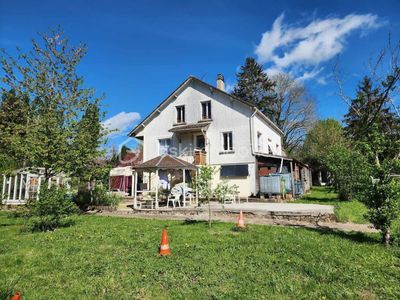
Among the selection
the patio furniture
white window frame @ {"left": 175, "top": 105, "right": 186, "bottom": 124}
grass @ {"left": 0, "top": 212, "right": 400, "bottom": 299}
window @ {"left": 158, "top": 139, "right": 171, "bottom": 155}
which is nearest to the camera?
grass @ {"left": 0, "top": 212, "right": 400, "bottom": 299}

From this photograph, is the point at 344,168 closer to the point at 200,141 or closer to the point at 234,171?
the point at 234,171

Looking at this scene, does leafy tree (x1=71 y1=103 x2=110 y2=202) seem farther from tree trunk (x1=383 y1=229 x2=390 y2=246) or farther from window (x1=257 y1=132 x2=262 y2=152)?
window (x1=257 y1=132 x2=262 y2=152)

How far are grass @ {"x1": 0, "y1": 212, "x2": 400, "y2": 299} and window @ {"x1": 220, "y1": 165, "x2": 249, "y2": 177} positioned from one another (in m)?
14.0

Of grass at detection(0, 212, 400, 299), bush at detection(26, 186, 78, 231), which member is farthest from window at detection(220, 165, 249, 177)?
bush at detection(26, 186, 78, 231)

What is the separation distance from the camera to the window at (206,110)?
1028 inches

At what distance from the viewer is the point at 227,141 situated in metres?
25.0

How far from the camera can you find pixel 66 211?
11320 mm

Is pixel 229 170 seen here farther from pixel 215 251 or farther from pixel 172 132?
pixel 215 251

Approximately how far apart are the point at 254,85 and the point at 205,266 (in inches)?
1771

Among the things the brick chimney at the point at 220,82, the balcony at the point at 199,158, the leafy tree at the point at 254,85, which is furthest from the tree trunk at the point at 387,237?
the leafy tree at the point at 254,85

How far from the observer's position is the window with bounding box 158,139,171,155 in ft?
90.7

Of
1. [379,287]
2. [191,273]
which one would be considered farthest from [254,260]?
[379,287]

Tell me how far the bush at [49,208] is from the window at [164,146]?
16295mm

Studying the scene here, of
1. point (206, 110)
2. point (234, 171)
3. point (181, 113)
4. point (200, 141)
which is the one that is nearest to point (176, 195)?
point (234, 171)
